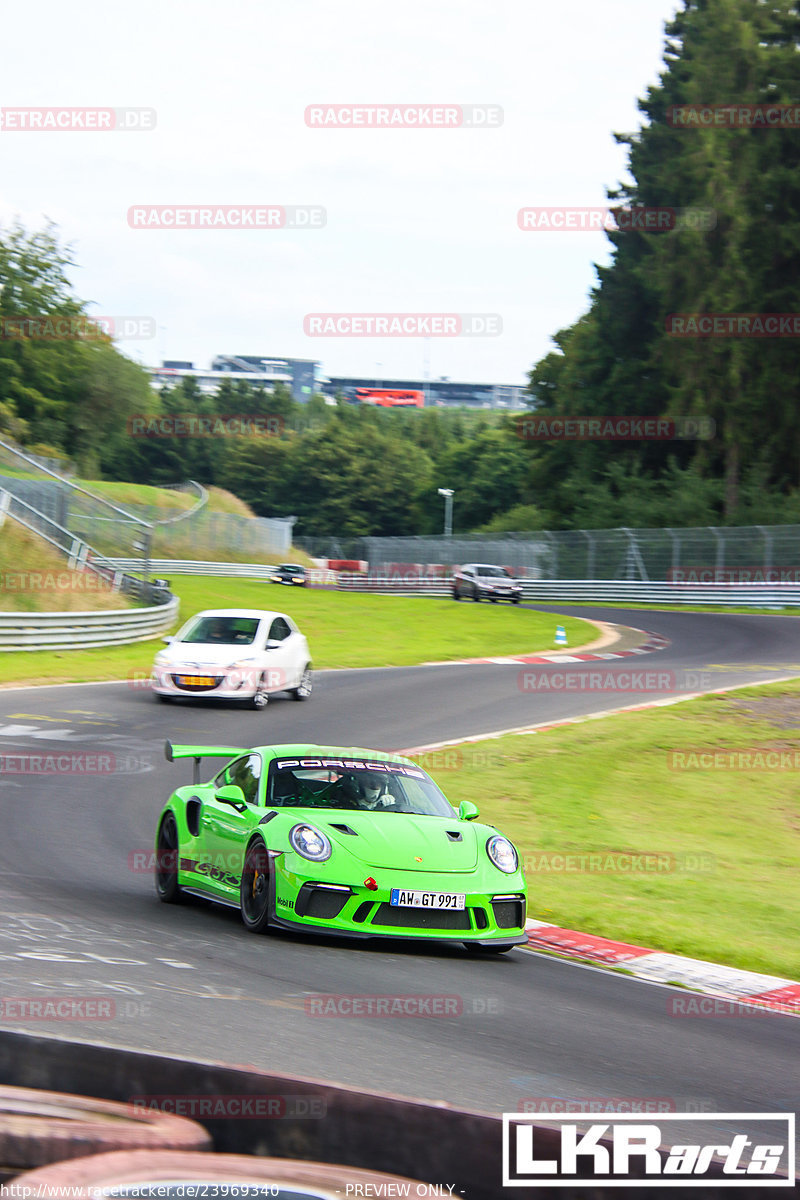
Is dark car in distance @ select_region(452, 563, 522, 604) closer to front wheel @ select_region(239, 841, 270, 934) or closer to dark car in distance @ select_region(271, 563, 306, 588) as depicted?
dark car in distance @ select_region(271, 563, 306, 588)

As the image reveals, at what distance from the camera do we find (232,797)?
8305mm

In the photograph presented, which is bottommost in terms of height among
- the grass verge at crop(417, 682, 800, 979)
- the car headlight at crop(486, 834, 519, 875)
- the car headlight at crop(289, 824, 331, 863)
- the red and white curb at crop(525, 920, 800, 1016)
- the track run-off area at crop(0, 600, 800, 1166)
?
the grass verge at crop(417, 682, 800, 979)

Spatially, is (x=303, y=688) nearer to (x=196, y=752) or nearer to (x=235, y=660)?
(x=235, y=660)

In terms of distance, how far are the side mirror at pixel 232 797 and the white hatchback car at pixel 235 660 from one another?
1137 cm

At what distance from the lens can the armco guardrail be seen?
2573 centimetres

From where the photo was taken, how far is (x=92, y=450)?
9769 centimetres

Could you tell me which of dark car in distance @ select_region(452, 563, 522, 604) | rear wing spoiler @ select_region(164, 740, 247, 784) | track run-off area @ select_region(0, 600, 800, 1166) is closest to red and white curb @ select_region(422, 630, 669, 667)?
track run-off area @ select_region(0, 600, 800, 1166)

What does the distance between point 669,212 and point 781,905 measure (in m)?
58.8

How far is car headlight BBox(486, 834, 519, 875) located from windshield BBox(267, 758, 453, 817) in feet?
1.80

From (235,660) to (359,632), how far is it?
53.8 ft

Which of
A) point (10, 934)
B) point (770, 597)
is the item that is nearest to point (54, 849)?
point (10, 934)

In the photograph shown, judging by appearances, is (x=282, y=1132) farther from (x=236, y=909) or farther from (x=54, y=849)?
(x=54, y=849)

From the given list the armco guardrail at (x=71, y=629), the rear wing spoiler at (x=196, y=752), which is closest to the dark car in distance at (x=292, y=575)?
the armco guardrail at (x=71, y=629)

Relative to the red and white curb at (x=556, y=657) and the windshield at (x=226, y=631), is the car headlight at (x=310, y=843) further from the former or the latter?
the red and white curb at (x=556, y=657)
